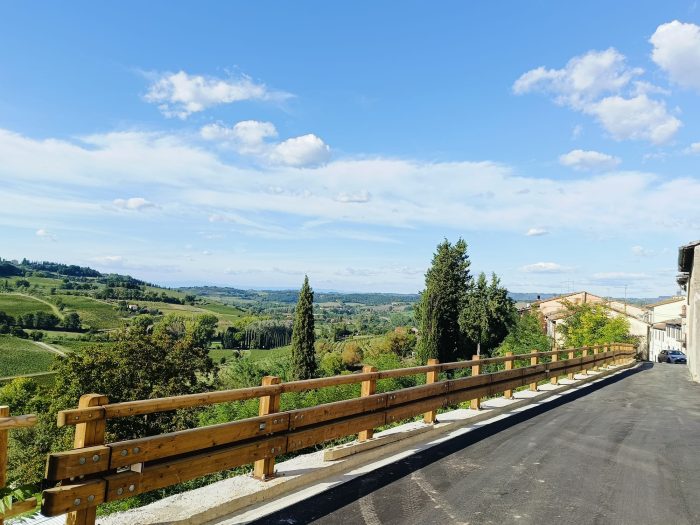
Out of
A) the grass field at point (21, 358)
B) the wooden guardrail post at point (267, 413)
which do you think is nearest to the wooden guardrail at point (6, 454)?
the wooden guardrail post at point (267, 413)

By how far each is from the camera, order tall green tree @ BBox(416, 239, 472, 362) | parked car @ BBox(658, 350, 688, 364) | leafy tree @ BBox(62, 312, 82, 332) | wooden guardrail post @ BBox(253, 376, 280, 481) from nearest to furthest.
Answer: wooden guardrail post @ BBox(253, 376, 280, 481)
parked car @ BBox(658, 350, 688, 364)
tall green tree @ BBox(416, 239, 472, 362)
leafy tree @ BBox(62, 312, 82, 332)

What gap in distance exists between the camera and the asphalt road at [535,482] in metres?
4.82

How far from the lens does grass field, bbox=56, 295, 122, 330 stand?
13625 centimetres

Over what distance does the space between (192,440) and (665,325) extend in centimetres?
8886

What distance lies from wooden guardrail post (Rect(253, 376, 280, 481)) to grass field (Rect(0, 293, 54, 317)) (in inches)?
5960

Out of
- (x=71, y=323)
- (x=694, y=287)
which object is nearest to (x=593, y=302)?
(x=694, y=287)

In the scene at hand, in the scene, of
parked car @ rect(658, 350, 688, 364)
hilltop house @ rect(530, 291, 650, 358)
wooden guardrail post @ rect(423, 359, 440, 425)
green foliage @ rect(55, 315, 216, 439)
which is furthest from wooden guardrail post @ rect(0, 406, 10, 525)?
hilltop house @ rect(530, 291, 650, 358)

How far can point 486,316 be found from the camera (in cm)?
6253

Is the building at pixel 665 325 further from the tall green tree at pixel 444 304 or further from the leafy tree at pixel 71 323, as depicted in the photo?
the leafy tree at pixel 71 323

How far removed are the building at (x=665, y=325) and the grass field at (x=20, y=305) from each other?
144923 mm

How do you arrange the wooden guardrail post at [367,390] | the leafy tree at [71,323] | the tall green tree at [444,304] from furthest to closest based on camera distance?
the leafy tree at [71,323], the tall green tree at [444,304], the wooden guardrail post at [367,390]

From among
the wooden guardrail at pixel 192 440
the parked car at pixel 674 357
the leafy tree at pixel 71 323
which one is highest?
the wooden guardrail at pixel 192 440

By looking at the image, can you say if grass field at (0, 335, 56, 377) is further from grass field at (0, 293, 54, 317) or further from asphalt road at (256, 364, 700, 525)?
asphalt road at (256, 364, 700, 525)

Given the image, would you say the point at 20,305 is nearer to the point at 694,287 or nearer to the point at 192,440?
the point at 694,287
